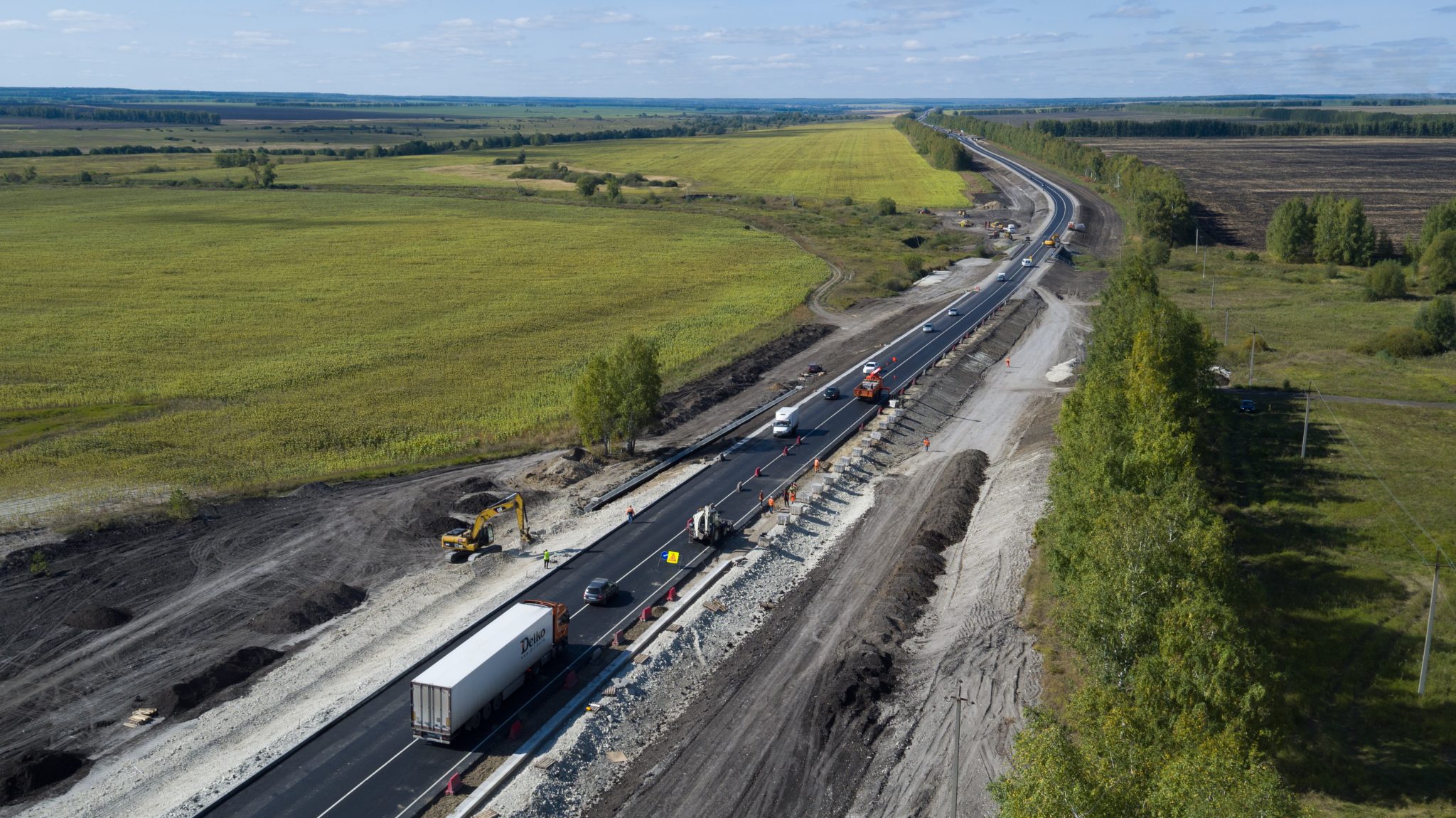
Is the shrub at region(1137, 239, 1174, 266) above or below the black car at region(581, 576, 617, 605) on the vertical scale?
above

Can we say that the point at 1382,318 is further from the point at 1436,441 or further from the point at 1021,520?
the point at 1021,520

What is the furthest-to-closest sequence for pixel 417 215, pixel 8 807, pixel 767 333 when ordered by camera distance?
1. pixel 417 215
2. pixel 767 333
3. pixel 8 807

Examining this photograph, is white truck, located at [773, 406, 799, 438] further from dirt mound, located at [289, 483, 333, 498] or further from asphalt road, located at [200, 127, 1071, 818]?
dirt mound, located at [289, 483, 333, 498]

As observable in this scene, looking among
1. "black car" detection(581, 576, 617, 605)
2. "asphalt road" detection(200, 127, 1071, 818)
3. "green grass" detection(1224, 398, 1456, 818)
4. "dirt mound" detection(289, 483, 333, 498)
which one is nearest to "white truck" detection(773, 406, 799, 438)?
"asphalt road" detection(200, 127, 1071, 818)

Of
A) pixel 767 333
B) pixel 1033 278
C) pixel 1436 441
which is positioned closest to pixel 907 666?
pixel 1436 441

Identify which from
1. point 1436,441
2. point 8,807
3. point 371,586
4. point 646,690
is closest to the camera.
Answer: point 8,807

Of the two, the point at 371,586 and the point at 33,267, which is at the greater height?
the point at 33,267

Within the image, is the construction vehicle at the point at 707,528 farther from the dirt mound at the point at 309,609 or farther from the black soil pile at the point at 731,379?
the black soil pile at the point at 731,379

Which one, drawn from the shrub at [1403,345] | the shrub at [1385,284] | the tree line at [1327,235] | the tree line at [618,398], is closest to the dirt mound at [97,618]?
the tree line at [618,398]
